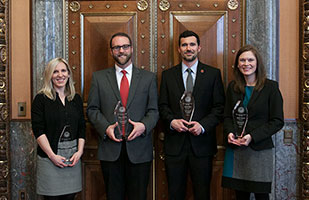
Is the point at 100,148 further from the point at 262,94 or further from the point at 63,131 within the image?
the point at 262,94

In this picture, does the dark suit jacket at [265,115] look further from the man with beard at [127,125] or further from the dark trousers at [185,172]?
the man with beard at [127,125]

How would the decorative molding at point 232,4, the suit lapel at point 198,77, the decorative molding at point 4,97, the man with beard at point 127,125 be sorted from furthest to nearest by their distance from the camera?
the decorative molding at point 232,4
the decorative molding at point 4,97
the suit lapel at point 198,77
the man with beard at point 127,125

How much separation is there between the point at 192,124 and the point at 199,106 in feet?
0.63

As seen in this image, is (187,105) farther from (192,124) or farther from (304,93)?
(304,93)

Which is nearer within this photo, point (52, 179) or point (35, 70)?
point (52, 179)

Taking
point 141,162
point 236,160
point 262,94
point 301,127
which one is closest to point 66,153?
point 141,162

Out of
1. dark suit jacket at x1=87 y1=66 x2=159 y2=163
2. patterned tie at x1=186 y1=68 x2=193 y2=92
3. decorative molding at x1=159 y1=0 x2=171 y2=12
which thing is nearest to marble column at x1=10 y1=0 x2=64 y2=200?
dark suit jacket at x1=87 y1=66 x2=159 y2=163

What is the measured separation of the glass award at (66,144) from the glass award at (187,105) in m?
1.01

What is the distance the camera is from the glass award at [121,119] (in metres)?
2.75

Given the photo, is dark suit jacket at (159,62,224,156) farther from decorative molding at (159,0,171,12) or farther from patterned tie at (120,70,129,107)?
decorative molding at (159,0,171,12)

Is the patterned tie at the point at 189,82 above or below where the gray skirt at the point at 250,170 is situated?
above

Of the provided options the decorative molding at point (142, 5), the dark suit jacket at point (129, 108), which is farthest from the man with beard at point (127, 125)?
the decorative molding at point (142, 5)

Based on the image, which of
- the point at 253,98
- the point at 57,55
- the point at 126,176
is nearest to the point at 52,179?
the point at 126,176

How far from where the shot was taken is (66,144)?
2.71m
